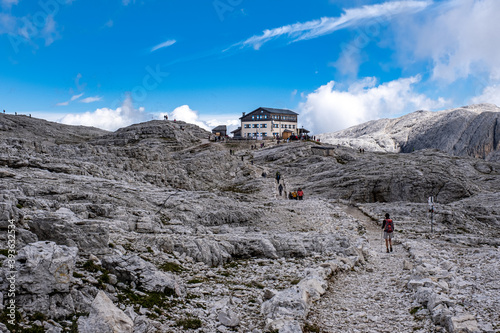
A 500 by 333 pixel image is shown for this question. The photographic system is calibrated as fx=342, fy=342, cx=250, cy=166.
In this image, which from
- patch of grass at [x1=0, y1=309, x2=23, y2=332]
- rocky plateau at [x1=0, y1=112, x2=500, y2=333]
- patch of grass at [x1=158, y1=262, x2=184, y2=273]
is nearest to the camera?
patch of grass at [x1=0, y1=309, x2=23, y2=332]

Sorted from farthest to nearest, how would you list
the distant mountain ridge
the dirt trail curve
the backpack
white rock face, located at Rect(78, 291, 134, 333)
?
the distant mountain ridge
the backpack
the dirt trail curve
white rock face, located at Rect(78, 291, 134, 333)

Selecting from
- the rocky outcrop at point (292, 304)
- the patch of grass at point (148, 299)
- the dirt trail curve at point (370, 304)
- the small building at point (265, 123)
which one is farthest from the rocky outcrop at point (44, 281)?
the small building at point (265, 123)

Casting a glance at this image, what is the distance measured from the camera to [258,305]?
13078mm

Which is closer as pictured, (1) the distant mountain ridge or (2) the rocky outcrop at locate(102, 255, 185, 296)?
(2) the rocky outcrop at locate(102, 255, 185, 296)

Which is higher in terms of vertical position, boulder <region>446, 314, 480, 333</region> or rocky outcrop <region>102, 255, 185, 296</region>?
rocky outcrop <region>102, 255, 185, 296</region>

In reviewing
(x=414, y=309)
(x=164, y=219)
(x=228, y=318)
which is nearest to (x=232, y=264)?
(x=228, y=318)

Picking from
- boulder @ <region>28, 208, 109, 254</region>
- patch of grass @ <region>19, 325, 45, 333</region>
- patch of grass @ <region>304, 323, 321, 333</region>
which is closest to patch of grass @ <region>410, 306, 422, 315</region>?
patch of grass @ <region>304, 323, 321, 333</region>

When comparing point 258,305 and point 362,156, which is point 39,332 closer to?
point 258,305

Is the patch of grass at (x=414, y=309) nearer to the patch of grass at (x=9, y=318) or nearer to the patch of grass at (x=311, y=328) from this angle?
the patch of grass at (x=311, y=328)

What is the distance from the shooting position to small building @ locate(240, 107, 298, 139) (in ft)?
471

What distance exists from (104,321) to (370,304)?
10.1 meters

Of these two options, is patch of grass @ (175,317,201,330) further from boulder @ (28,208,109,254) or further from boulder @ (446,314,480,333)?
boulder @ (446,314,480,333)

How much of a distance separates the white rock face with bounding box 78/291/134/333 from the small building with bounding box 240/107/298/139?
437ft

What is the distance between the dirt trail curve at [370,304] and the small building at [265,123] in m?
125
